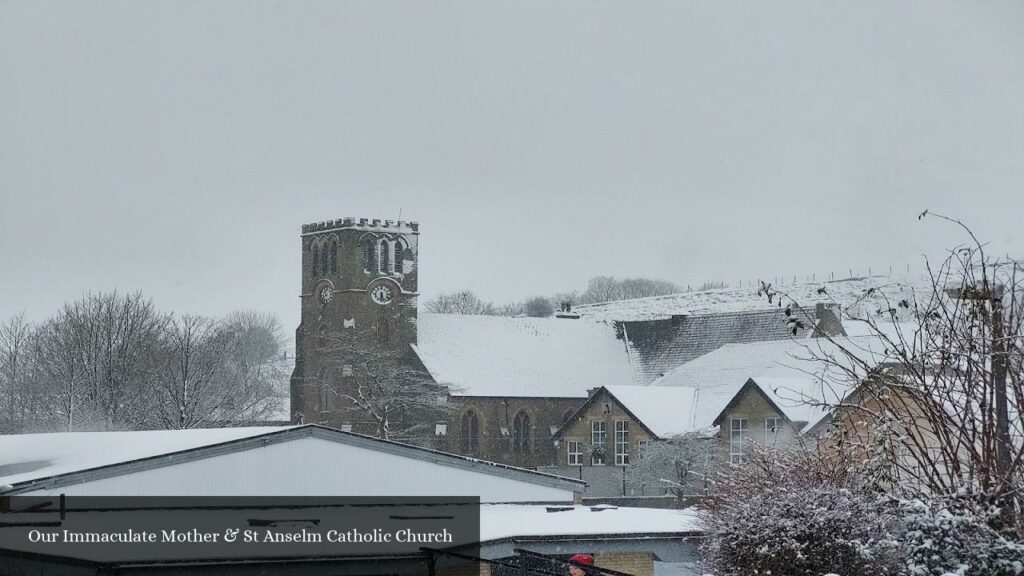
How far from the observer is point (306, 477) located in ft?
91.9

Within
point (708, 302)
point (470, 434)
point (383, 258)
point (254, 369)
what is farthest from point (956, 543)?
point (254, 369)

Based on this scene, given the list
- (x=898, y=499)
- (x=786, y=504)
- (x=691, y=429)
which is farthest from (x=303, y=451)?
(x=691, y=429)

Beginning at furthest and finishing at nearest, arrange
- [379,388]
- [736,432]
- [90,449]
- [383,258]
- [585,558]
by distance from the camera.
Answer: [383,258]
[379,388]
[736,432]
[90,449]
[585,558]

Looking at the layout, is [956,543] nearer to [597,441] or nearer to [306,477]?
[306,477]

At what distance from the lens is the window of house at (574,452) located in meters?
62.1

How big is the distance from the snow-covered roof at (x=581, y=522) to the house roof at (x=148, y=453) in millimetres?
1812

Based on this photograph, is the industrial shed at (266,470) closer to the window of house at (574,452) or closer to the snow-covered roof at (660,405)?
the snow-covered roof at (660,405)

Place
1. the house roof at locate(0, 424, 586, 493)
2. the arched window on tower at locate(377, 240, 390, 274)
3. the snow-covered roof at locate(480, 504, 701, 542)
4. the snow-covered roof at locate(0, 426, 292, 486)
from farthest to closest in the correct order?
1. the arched window on tower at locate(377, 240, 390, 274)
2. the snow-covered roof at locate(0, 426, 292, 486)
3. the house roof at locate(0, 424, 586, 493)
4. the snow-covered roof at locate(480, 504, 701, 542)

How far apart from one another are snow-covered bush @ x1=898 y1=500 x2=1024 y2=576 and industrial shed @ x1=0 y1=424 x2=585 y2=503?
666 inches

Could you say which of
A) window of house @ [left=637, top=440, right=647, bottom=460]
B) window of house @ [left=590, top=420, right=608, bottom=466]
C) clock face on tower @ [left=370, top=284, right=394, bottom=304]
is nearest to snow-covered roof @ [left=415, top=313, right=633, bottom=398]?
clock face on tower @ [left=370, top=284, right=394, bottom=304]

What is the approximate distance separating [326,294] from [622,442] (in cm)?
2296

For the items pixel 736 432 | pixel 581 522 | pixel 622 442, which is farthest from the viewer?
pixel 622 442

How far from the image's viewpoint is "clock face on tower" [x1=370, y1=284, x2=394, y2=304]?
73.9 meters

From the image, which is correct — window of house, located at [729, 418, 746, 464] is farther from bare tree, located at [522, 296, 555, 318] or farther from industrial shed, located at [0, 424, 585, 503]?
bare tree, located at [522, 296, 555, 318]
